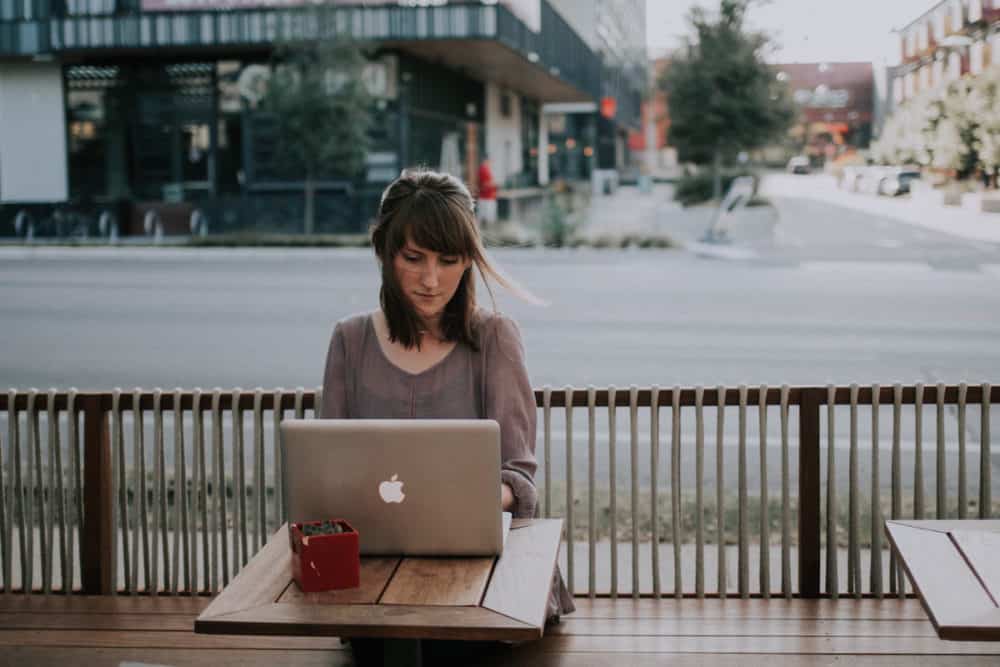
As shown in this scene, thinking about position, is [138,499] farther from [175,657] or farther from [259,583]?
[259,583]

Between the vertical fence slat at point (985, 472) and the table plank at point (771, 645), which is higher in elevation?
the vertical fence slat at point (985, 472)

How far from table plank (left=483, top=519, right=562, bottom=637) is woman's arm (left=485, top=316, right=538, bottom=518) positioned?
12 centimetres

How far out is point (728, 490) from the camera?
7078 millimetres

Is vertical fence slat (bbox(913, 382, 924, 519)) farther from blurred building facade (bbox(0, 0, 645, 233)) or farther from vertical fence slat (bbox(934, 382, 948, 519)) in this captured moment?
blurred building facade (bbox(0, 0, 645, 233))

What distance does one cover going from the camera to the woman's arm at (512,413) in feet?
10.4

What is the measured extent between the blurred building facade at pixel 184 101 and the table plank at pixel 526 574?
22.5 m

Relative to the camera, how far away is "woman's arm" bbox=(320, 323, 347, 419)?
3.32 m

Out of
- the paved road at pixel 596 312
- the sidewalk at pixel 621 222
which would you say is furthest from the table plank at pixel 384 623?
the sidewalk at pixel 621 222

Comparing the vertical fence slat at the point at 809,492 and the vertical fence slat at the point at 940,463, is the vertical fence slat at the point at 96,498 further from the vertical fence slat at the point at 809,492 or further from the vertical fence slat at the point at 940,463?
the vertical fence slat at the point at 940,463

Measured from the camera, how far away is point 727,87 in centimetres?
2938

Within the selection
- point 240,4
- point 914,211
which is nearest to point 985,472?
point 914,211

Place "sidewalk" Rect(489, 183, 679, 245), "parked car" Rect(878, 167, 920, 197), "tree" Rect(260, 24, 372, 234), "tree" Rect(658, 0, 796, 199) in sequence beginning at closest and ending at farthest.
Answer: "parked car" Rect(878, 167, 920, 197) < "tree" Rect(260, 24, 372, 234) < "sidewalk" Rect(489, 183, 679, 245) < "tree" Rect(658, 0, 796, 199)

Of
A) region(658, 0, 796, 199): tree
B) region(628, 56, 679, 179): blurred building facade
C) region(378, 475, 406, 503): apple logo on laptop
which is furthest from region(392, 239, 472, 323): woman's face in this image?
region(628, 56, 679, 179): blurred building facade

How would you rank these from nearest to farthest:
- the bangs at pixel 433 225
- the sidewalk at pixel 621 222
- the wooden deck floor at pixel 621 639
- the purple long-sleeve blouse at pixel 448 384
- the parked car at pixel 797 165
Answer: the bangs at pixel 433 225
the purple long-sleeve blouse at pixel 448 384
the wooden deck floor at pixel 621 639
the parked car at pixel 797 165
the sidewalk at pixel 621 222
